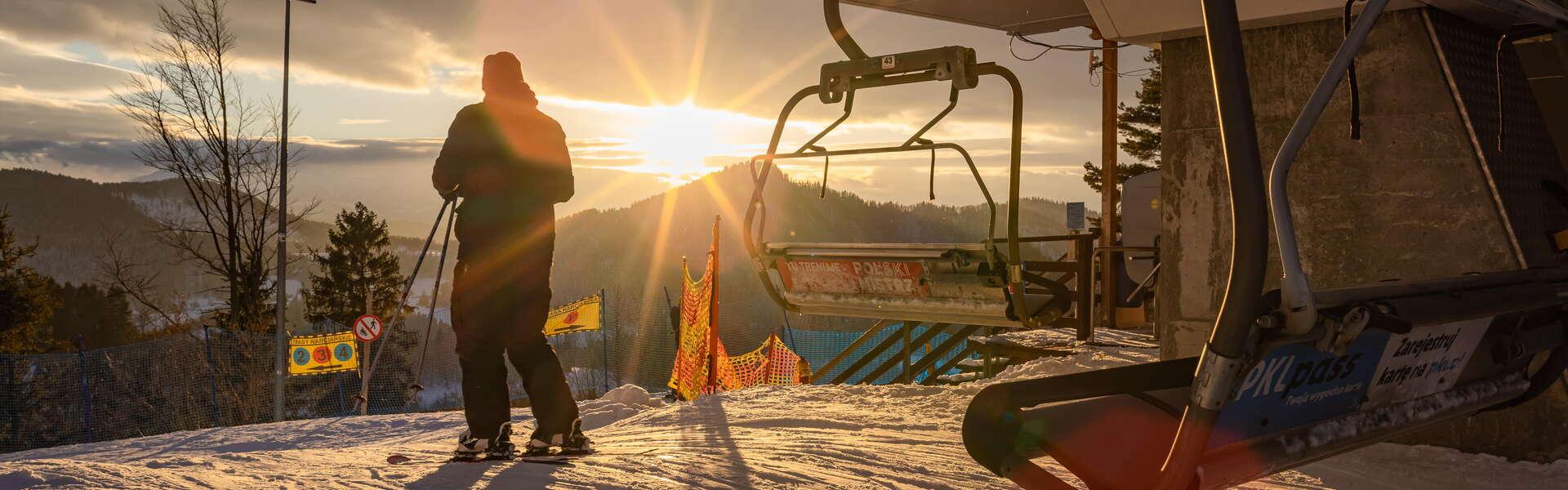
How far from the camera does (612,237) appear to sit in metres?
169

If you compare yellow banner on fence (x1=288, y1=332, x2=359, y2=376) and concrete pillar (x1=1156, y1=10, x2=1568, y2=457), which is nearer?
concrete pillar (x1=1156, y1=10, x2=1568, y2=457)

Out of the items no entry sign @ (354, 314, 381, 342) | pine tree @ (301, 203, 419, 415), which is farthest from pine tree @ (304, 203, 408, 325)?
no entry sign @ (354, 314, 381, 342)

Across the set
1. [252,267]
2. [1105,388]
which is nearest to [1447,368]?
[1105,388]

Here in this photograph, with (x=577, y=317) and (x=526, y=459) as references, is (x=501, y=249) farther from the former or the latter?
(x=577, y=317)

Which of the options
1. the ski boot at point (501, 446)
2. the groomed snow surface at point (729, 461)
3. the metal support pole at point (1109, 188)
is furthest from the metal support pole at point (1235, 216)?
the metal support pole at point (1109, 188)

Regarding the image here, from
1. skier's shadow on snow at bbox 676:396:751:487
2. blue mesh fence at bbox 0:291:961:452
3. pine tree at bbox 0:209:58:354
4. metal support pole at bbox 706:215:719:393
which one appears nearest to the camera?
skier's shadow on snow at bbox 676:396:751:487

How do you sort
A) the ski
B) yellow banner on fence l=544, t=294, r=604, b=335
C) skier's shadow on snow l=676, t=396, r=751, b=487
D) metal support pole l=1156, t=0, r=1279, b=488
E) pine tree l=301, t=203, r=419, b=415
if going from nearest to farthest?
metal support pole l=1156, t=0, r=1279, b=488
skier's shadow on snow l=676, t=396, r=751, b=487
the ski
yellow banner on fence l=544, t=294, r=604, b=335
pine tree l=301, t=203, r=419, b=415

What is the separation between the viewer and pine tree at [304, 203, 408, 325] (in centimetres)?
5203

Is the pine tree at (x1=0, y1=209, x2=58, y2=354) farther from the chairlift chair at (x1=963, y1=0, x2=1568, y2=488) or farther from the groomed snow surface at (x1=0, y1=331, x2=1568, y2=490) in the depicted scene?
the chairlift chair at (x1=963, y1=0, x2=1568, y2=488)

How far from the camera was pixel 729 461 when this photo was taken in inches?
210

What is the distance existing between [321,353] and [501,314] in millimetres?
20559

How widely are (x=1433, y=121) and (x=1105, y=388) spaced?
4027mm

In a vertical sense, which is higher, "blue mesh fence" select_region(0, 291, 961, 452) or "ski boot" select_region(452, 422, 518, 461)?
"ski boot" select_region(452, 422, 518, 461)

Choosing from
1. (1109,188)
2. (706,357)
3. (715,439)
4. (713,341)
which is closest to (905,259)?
(715,439)
